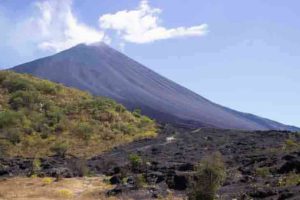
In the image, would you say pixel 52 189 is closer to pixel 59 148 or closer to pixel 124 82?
pixel 59 148

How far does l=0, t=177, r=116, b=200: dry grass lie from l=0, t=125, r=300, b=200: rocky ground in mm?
814

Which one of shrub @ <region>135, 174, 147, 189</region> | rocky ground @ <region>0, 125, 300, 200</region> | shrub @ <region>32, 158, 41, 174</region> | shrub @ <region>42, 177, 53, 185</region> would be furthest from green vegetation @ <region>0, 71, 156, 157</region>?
shrub @ <region>135, 174, 147, 189</region>

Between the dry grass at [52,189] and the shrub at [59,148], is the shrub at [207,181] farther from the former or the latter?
the shrub at [59,148]

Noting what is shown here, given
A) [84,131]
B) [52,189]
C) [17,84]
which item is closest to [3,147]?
[84,131]

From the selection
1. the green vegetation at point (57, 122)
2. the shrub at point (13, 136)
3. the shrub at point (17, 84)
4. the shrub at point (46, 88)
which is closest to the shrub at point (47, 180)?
the green vegetation at point (57, 122)

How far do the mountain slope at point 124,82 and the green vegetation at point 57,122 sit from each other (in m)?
40.1

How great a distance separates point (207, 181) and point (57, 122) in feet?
106

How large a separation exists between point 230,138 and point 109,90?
70.3 m

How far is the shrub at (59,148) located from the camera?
128ft

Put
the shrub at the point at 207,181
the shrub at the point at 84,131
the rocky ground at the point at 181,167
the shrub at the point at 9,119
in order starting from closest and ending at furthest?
the shrub at the point at 207,181 < the rocky ground at the point at 181,167 < the shrub at the point at 84,131 < the shrub at the point at 9,119

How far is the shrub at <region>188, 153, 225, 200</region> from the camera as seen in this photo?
15742mm

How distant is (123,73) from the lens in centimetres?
13938

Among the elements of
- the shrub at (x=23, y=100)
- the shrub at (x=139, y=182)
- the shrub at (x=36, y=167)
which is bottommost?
the shrub at (x=36, y=167)

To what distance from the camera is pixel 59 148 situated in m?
39.5
